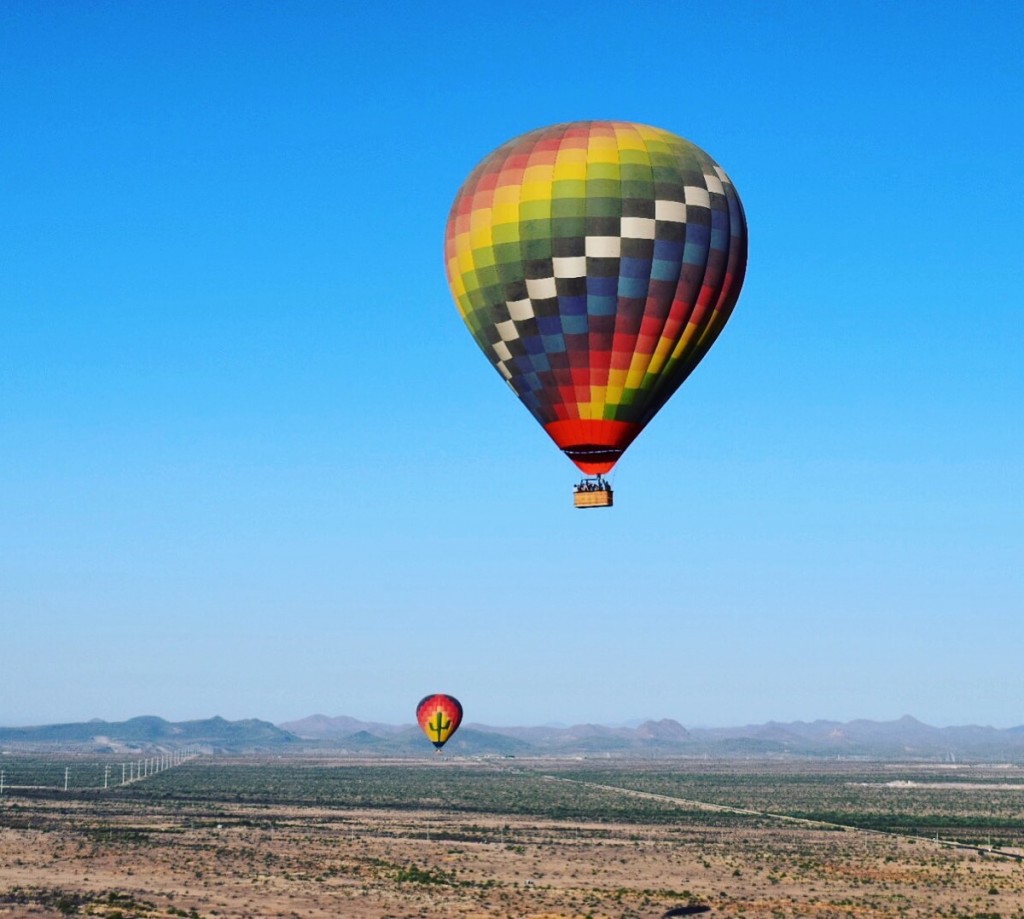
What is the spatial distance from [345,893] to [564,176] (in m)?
29.4

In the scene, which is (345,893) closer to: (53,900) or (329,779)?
(53,900)

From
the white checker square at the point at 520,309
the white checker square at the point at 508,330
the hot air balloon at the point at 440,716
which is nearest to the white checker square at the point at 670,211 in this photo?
the white checker square at the point at 520,309

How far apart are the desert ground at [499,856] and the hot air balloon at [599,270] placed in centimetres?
1866

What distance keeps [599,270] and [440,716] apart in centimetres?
8450

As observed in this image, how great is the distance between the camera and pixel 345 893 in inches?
2168

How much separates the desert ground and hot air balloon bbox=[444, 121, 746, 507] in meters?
18.7

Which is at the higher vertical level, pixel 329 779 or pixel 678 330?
pixel 678 330

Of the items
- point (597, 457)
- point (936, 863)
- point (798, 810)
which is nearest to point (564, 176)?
point (597, 457)

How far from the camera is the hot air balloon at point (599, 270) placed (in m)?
41.0

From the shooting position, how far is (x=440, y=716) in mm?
120625

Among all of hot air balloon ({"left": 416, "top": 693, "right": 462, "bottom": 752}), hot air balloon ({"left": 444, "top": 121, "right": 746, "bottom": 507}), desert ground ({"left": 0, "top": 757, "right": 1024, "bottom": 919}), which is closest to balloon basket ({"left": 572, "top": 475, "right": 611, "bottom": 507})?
hot air balloon ({"left": 444, "top": 121, "right": 746, "bottom": 507})

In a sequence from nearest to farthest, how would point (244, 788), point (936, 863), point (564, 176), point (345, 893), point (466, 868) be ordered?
point (564, 176)
point (345, 893)
point (466, 868)
point (936, 863)
point (244, 788)

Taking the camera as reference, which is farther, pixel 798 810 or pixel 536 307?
pixel 798 810

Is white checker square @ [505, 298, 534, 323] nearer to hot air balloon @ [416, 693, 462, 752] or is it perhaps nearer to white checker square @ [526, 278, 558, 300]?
white checker square @ [526, 278, 558, 300]
